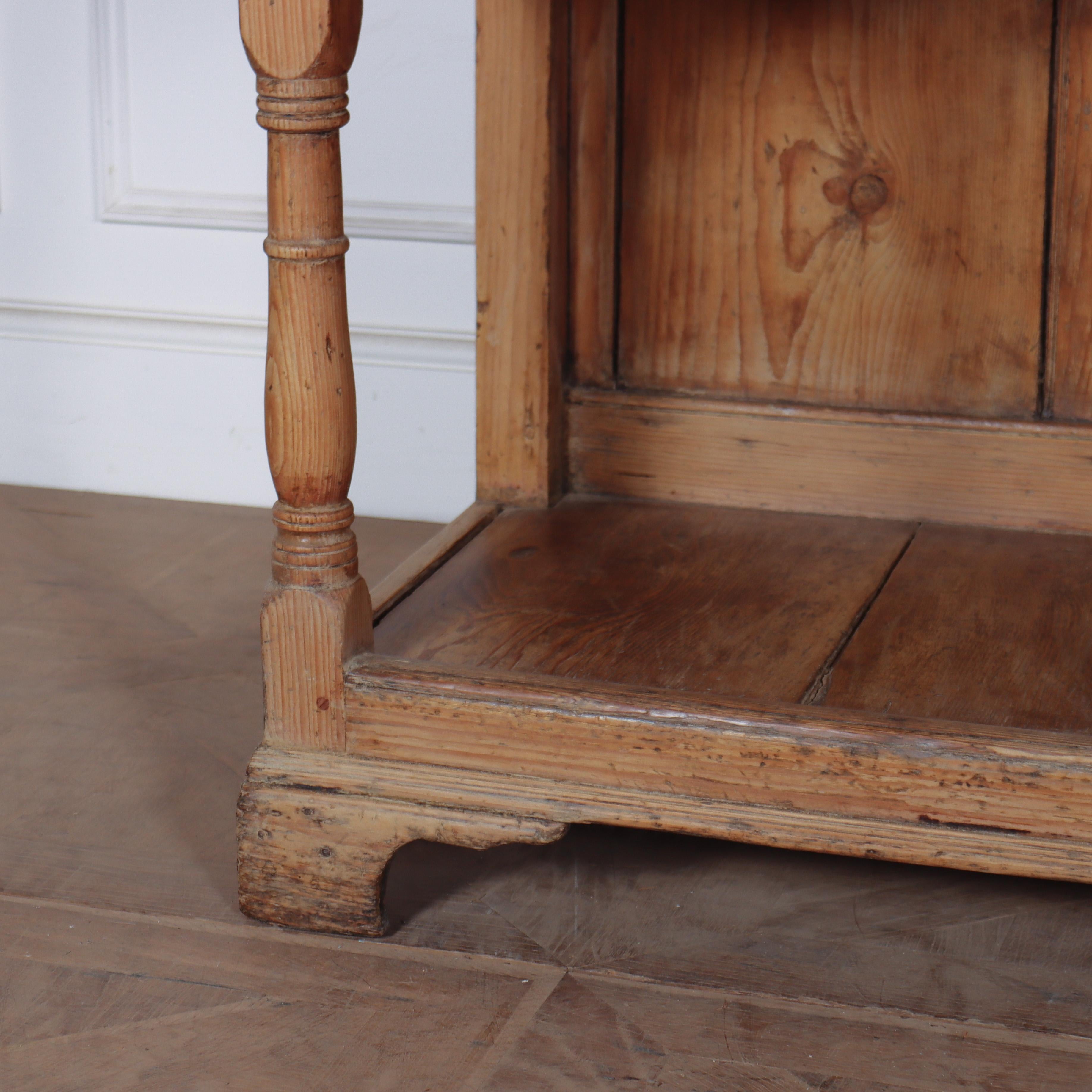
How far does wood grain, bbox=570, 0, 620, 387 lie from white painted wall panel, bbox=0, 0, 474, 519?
0.53m

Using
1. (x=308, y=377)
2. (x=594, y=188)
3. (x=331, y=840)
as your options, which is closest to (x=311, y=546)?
(x=308, y=377)

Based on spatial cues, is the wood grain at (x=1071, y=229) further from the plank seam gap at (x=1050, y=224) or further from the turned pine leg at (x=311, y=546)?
Result: the turned pine leg at (x=311, y=546)

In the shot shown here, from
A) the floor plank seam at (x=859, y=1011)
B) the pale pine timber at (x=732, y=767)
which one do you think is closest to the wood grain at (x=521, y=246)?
the pale pine timber at (x=732, y=767)

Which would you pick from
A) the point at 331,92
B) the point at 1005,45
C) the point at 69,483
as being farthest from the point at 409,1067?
the point at 69,483

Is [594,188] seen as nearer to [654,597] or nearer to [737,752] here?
[654,597]

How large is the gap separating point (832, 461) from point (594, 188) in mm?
387

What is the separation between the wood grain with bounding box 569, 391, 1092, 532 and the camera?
155 cm

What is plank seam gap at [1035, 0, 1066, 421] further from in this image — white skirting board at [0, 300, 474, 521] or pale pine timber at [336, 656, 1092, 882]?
white skirting board at [0, 300, 474, 521]

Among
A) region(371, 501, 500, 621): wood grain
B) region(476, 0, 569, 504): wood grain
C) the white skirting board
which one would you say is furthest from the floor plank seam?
the white skirting board

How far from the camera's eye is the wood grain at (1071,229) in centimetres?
147

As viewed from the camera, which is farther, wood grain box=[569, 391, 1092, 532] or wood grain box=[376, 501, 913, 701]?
wood grain box=[569, 391, 1092, 532]

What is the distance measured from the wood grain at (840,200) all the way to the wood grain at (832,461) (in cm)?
4

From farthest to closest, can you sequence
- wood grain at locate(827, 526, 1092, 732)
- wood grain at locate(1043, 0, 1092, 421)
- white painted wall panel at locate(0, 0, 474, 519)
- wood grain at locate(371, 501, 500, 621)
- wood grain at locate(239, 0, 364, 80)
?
white painted wall panel at locate(0, 0, 474, 519), wood grain at locate(1043, 0, 1092, 421), wood grain at locate(371, 501, 500, 621), wood grain at locate(827, 526, 1092, 732), wood grain at locate(239, 0, 364, 80)

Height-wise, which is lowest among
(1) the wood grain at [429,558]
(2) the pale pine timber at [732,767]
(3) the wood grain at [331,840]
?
(3) the wood grain at [331,840]
